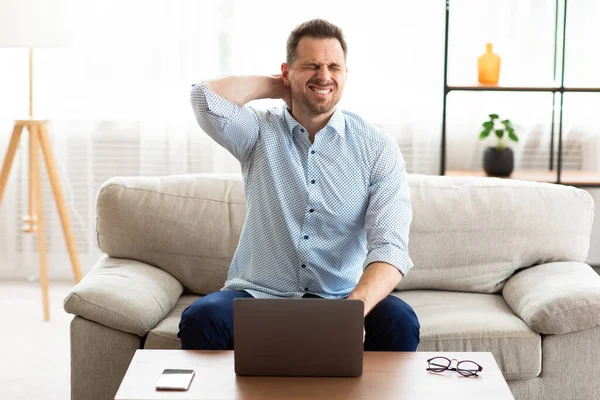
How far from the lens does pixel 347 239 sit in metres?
2.68

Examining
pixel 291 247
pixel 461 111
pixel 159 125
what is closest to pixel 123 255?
pixel 291 247

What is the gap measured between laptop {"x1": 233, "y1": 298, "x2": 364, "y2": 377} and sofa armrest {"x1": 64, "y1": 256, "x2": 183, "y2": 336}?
716mm

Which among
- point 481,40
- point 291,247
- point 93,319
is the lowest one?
point 93,319

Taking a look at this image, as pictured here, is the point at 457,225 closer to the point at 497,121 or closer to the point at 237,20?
the point at 497,121

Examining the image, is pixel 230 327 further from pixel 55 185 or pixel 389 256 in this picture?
pixel 55 185

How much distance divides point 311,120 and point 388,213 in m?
0.38

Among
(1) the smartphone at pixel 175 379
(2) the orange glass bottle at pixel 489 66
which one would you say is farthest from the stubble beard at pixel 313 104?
(2) the orange glass bottle at pixel 489 66

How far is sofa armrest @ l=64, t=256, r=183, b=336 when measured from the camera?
2.60 meters

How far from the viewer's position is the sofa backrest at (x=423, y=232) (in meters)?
3.02

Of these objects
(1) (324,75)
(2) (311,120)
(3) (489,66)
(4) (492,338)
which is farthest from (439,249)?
(3) (489,66)

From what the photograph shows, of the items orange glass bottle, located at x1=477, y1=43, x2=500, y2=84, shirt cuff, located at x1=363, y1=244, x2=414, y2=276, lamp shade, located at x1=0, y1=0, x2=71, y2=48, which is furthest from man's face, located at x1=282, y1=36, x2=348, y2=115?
orange glass bottle, located at x1=477, y1=43, x2=500, y2=84

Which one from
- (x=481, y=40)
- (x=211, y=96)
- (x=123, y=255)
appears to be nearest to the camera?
(x=211, y=96)

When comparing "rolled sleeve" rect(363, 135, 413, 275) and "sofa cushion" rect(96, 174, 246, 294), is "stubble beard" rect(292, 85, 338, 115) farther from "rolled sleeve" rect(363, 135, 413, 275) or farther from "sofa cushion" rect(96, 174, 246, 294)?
"sofa cushion" rect(96, 174, 246, 294)

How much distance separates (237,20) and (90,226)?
1.26 metres
